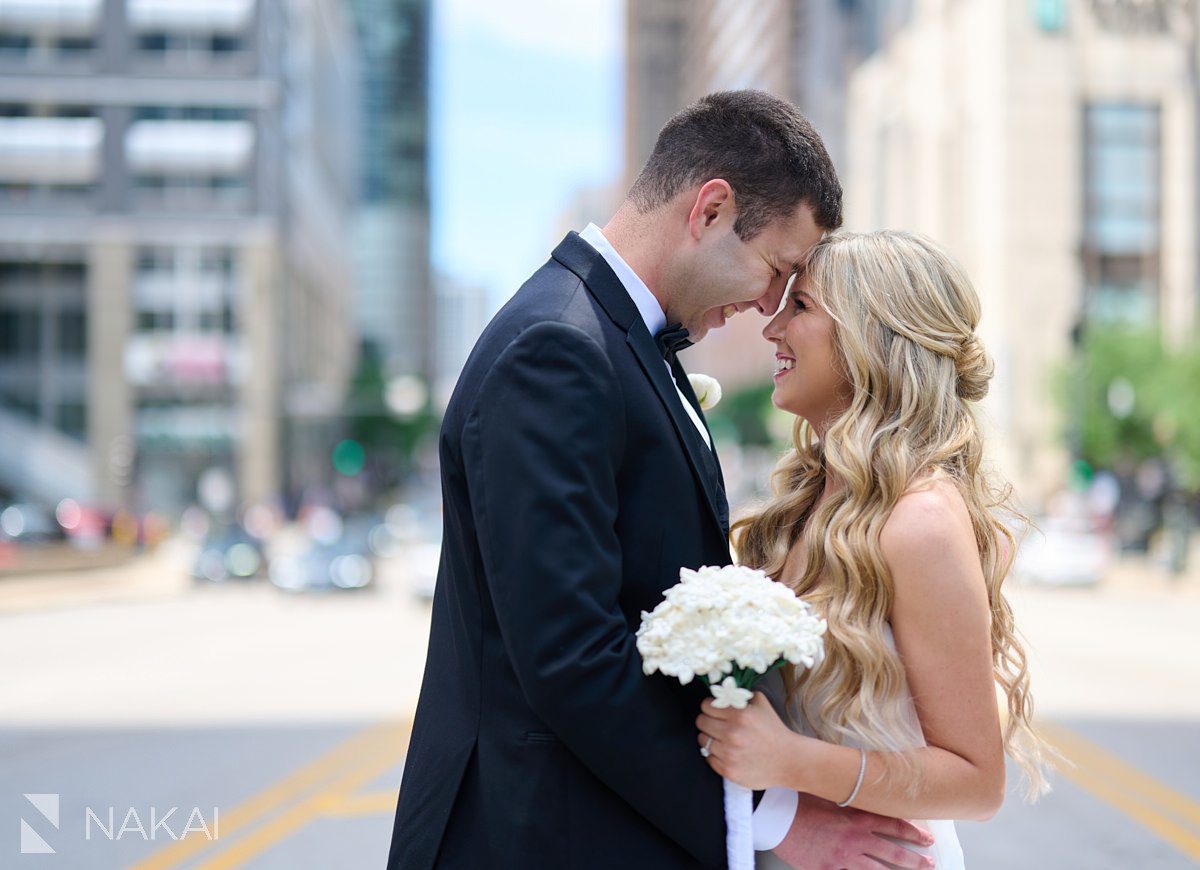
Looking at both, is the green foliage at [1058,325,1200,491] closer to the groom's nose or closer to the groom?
the groom's nose

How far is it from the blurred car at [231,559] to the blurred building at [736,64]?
1619cm

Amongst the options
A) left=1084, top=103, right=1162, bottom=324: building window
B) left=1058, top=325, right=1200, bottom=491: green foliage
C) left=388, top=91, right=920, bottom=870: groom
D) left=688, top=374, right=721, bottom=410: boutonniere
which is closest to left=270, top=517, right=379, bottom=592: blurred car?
left=1058, top=325, right=1200, bottom=491: green foliage

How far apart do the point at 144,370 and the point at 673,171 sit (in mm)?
58730

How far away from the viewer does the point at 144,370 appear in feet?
187

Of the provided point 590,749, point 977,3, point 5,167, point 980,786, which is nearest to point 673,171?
point 590,749

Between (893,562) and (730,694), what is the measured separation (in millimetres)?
488

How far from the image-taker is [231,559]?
101 ft

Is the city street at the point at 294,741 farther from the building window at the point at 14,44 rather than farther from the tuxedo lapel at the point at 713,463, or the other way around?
the building window at the point at 14,44

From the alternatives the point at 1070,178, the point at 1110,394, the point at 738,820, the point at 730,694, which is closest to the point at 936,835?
the point at 738,820

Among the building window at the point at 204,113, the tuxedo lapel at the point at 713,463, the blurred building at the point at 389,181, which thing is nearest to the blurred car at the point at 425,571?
the tuxedo lapel at the point at 713,463

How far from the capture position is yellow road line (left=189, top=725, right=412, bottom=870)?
6.59 meters

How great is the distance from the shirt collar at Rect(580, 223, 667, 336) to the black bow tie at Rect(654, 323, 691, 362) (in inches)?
0.8

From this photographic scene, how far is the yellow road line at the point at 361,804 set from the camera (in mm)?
7508

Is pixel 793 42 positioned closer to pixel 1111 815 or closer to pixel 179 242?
pixel 179 242
